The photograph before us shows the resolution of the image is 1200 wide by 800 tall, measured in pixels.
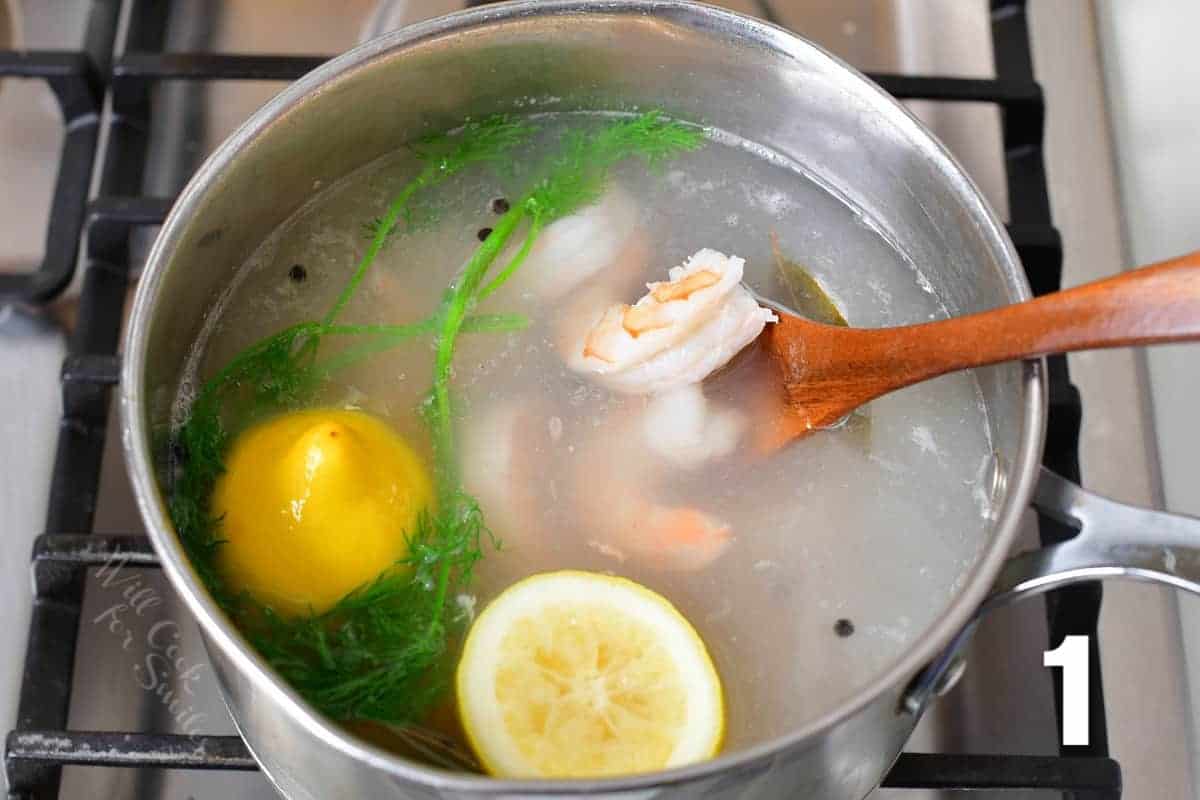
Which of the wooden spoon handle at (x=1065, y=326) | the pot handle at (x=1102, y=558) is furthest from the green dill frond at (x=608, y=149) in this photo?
the pot handle at (x=1102, y=558)

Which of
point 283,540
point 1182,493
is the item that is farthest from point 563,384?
point 1182,493

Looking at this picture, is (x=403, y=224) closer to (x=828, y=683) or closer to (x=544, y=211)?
(x=544, y=211)

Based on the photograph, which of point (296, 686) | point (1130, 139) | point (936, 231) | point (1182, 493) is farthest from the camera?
point (1130, 139)

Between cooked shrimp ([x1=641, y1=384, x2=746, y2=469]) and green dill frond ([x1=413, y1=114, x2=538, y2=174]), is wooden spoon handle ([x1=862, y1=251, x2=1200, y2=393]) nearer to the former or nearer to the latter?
cooked shrimp ([x1=641, y1=384, x2=746, y2=469])

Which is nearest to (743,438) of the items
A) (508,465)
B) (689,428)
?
(689,428)

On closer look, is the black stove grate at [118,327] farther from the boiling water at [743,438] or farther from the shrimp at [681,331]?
the shrimp at [681,331]

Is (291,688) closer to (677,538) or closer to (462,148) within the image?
(677,538)

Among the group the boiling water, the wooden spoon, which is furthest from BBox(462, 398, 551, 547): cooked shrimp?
the wooden spoon
